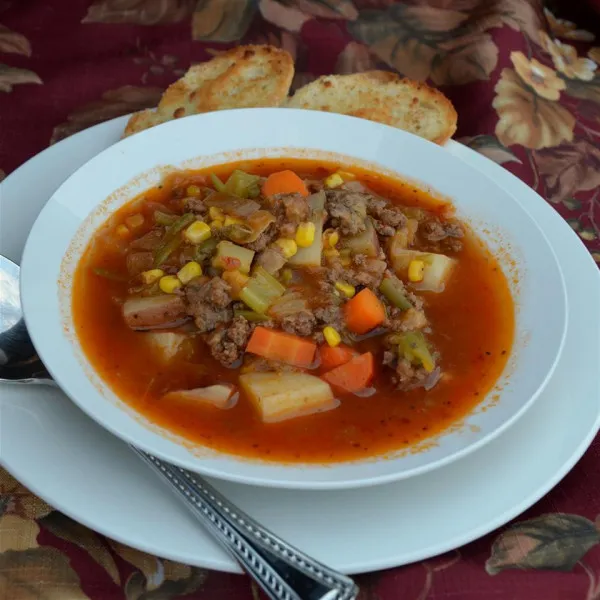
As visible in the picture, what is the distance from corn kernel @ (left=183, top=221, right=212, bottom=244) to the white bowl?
1.78 feet


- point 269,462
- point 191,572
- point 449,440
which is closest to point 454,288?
point 449,440

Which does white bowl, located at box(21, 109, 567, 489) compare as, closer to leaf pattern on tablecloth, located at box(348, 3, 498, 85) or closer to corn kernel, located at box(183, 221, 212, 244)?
corn kernel, located at box(183, 221, 212, 244)

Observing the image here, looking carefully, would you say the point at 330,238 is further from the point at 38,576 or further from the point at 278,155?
the point at 38,576

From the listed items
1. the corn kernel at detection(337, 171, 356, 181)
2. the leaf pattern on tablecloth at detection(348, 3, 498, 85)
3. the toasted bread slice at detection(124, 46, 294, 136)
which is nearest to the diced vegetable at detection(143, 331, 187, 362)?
the corn kernel at detection(337, 171, 356, 181)

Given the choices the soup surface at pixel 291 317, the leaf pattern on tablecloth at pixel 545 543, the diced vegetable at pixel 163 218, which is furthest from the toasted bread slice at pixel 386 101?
the leaf pattern on tablecloth at pixel 545 543

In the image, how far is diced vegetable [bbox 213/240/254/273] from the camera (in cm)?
330

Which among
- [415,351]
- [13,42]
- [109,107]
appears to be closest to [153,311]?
[415,351]

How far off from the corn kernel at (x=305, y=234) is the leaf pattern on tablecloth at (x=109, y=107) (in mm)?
2029

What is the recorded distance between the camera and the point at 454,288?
363 cm

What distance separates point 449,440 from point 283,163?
214 cm

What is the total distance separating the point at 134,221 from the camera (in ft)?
12.3

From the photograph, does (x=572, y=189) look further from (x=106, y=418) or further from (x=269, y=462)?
(x=106, y=418)

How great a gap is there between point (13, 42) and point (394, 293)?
3.54 meters

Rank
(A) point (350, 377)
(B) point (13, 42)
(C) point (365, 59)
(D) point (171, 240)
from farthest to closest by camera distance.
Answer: (C) point (365, 59) → (B) point (13, 42) → (D) point (171, 240) → (A) point (350, 377)
